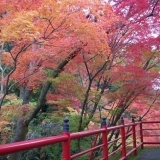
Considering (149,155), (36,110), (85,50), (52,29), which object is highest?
(52,29)

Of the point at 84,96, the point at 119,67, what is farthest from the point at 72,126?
the point at 119,67

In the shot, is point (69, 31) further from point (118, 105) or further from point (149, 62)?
point (149, 62)

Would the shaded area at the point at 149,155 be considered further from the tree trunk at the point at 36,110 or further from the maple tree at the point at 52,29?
the tree trunk at the point at 36,110

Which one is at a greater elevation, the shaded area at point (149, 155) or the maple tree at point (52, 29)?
the maple tree at point (52, 29)

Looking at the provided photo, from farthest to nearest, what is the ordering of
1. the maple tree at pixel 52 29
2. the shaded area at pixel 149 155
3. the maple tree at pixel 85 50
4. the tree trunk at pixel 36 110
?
the tree trunk at pixel 36 110
the shaded area at pixel 149 155
the maple tree at pixel 85 50
the maple tree at pixel 52 29

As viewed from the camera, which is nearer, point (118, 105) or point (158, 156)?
point (158, 156)

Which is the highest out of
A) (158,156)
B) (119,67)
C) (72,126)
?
(119,67)

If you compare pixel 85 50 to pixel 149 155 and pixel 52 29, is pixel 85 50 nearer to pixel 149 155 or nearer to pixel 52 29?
pixel 52 29

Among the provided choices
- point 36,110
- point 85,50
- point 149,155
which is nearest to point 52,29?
point 85,50

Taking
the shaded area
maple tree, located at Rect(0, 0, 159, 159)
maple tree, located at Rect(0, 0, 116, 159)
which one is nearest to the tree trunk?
maple tree, located at Rect(0, 0, 159, 159)

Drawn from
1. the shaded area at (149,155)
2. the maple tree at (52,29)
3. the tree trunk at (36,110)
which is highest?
the maple tree at (52,29)

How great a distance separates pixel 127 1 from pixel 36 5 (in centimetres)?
320

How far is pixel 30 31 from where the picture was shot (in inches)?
235

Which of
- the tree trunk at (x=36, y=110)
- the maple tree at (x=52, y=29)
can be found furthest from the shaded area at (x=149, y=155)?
the tree trunk at (x=36, y=110)
